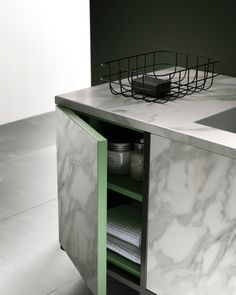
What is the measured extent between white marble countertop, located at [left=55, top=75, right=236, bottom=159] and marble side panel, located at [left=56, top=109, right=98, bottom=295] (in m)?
0.10

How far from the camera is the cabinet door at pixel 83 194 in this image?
65.4 inches

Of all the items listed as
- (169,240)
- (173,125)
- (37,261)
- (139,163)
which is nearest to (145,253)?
(169,240)

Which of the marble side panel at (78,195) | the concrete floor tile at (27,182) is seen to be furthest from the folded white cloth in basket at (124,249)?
the concrete floor tile at (27,182)

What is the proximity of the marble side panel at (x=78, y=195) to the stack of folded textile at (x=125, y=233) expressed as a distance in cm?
12

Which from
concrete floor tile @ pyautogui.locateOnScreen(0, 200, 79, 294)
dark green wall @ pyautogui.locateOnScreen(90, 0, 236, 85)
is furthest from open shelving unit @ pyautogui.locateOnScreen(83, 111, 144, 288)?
dark green wall @ pyautogui.locateOnScreen(90, 0, 236, 85)

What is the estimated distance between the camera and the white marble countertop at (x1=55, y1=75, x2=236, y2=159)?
149cm

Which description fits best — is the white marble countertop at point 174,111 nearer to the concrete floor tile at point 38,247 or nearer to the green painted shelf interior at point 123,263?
the green painted shelf interior at point 123,263

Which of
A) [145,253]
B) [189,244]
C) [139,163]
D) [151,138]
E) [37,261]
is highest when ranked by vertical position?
[151,138]

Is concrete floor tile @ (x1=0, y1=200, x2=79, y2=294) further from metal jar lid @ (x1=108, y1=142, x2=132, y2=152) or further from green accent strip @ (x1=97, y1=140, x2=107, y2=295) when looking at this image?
metal jar lid @ (x1=108, y1=142, x2=132, y2=152)

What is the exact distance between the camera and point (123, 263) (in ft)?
6.11

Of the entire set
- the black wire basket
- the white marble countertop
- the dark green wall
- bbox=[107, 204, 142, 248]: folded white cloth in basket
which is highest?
the dark green wall

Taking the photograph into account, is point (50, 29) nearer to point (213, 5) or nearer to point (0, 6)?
point (0, 6)

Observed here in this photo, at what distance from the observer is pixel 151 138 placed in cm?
162

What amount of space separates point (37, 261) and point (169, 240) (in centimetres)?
89
